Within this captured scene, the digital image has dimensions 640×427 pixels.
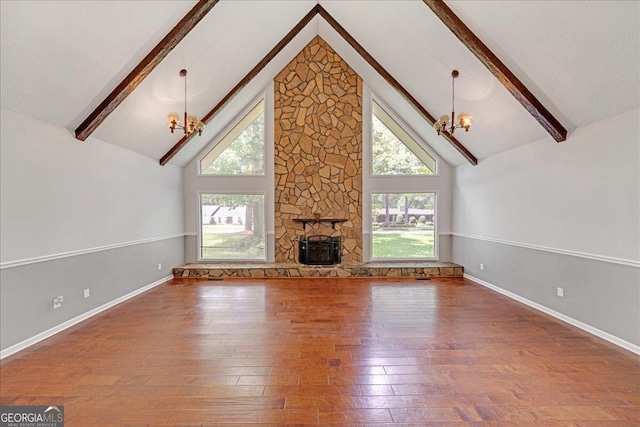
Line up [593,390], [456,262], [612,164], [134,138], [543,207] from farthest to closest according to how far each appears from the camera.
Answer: [456,262]
[134,138]
[543,207]
[612,164]
[593,390]

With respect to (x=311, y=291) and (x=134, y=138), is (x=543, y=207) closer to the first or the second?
(x=311, y=291)

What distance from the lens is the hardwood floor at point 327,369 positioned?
2.21 m

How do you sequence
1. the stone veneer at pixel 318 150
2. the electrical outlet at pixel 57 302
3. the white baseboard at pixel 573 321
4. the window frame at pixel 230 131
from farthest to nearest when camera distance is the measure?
the stone veneer at pixel 318 150, the window frame at pixel 230 131, the electrical outlet at pixel 57 302, the white baseboard at pixel 573 321

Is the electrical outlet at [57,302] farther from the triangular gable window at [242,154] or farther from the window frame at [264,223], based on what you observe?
the triangular gable window at [242,154]

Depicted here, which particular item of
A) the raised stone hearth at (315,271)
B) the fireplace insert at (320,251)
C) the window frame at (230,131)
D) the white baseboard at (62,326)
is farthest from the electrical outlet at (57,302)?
the fireplace insert at (320,251)

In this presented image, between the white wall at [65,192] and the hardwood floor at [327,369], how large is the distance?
3.71 feet

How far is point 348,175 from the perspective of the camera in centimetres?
728

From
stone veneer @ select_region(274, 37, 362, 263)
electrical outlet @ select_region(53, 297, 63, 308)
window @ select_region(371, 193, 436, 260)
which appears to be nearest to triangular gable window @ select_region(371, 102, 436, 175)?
stone veneer @ select_region(274, 37, 362, 263)

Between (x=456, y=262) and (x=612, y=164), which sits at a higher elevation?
(x=612, y=164)

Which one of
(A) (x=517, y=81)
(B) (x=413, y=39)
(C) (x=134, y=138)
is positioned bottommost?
(C) (x=134, y=138)

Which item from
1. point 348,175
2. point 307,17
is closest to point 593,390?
point 348,175

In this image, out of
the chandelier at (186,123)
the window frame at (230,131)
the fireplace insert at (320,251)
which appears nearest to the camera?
the chandelier at (186,123)

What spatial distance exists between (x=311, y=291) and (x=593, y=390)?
380 cm

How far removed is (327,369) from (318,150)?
5.36m
